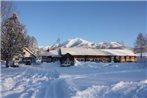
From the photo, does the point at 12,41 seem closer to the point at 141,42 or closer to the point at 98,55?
the point at 98,55

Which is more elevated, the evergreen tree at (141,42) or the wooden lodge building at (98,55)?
the evergreen tree at (141,42)

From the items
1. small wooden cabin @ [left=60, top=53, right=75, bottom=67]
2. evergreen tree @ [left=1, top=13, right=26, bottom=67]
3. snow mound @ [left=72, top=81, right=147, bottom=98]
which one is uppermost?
evergreen tree @ [left=1, top=13, right=26, bottom=67]

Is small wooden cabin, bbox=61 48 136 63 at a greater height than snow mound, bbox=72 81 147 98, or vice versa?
small wooden cabin, bbox=61 48 136 63

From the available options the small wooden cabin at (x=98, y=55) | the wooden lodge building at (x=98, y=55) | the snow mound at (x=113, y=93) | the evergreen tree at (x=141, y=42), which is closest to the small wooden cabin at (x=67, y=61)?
the wooden lodge building at (x=98, y=55)

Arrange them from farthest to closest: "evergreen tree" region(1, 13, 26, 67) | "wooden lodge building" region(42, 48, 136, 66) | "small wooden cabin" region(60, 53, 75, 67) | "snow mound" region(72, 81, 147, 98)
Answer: "wooden lodge building" region(42, 48, 136, 66), "small wooden cabin" region(60, 53, 75, 67), "evergreen tree" region(1, 13, 26, 67), "snow mound" region(72, 81, 147, 98)

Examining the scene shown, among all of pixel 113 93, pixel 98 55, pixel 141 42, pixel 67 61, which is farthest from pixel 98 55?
pixel 113 93

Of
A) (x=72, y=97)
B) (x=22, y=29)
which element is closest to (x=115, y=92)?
(x=72, y=97)

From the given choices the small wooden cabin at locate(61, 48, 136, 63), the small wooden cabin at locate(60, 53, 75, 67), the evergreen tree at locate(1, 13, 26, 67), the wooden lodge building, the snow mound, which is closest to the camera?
the snow mound

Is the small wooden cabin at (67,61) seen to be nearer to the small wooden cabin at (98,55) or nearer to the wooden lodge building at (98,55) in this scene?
the wooden lodge building at (98,55)

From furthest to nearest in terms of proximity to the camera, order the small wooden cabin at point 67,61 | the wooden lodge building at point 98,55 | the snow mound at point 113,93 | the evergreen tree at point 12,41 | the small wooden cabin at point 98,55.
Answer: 1. the small wooden cabin at point 98,55
2. the wooden lodge building at point 98,55
3. the small wooden cabin at point 67,61
4. the evergreen tree at point 12,41
5. the snow mound at point 113,93

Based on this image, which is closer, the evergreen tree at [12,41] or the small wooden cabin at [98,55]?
the evergreen tree at [12,41]

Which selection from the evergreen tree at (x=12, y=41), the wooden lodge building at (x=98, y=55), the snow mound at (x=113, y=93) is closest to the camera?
the snow mound at (x=113, y=93)

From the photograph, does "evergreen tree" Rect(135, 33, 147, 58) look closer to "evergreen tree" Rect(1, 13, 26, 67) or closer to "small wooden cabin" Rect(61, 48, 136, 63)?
"small wooden cabin" Rect(61, 48, 136, 63)

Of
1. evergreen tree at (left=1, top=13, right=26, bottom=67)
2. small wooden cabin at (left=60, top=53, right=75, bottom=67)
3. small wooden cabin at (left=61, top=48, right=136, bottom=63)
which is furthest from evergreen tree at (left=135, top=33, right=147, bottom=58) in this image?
evergreen tree at (left=1, top=13, right=26, bottom=67)
